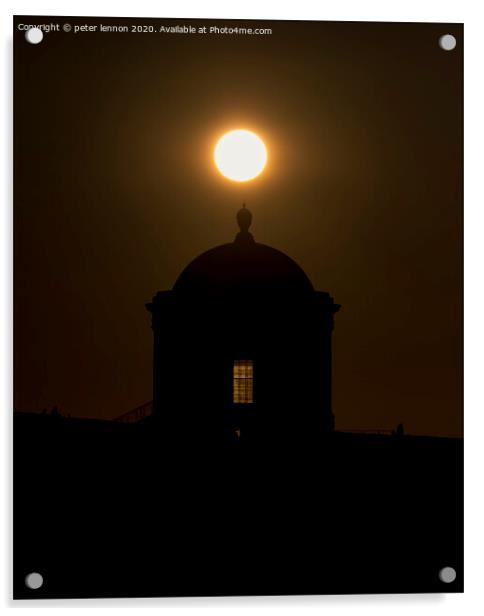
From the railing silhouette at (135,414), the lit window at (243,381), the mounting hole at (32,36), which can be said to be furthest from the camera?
the lit window at (243,381)

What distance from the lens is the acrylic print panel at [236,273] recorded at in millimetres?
4547

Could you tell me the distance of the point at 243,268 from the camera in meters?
4.80

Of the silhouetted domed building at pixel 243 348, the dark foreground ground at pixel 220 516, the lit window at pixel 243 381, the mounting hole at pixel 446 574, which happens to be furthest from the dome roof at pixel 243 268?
the mounting hole at pixel 446 574

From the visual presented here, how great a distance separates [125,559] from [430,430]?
1.92 meters

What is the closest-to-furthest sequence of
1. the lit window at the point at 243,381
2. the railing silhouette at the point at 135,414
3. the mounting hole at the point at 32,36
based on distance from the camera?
1. the railing silhouette at the point at 135,414
2. the mounting hole at the point at 32,36
3. the lit window at the point at 243,381

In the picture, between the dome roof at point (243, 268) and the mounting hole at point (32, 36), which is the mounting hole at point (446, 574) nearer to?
the dome roof at point (243, 268)

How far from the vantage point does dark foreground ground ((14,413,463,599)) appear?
4.53 m

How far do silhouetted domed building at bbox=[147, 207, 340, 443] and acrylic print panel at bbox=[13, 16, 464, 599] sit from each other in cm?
4

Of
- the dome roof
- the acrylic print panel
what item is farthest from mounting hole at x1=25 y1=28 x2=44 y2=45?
the dome roof

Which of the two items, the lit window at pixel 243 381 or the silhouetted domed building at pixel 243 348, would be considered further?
the lit window at pixel 243 381

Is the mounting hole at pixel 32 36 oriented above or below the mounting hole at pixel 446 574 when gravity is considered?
above

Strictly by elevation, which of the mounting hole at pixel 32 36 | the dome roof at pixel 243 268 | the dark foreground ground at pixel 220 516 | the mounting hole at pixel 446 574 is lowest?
the mounting hole at pixel 446 574

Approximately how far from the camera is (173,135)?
4.66 m

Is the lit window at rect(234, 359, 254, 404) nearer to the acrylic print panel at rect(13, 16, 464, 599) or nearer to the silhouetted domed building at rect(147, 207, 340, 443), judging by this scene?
the silhouetted domed building at rect(147, 207, 340, 443)
